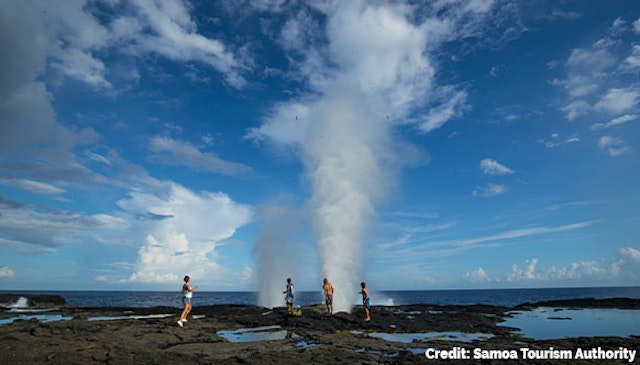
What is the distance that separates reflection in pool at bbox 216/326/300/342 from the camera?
17.4 meters

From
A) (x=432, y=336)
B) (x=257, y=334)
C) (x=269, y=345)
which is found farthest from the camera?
(x=432, y=336)

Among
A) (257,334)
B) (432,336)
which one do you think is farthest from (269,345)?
(432,336)

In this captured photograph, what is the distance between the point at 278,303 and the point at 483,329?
28421 mm

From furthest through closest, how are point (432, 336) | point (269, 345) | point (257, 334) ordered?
point (432, 336) → point (257, 334) → point (269, 345)

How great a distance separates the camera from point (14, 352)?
12.0m

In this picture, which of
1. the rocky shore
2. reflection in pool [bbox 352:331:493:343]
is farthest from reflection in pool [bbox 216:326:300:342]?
reflection in pool [bbox 352:331:493:343]

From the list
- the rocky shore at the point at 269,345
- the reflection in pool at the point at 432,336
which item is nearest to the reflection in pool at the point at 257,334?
the rocky shore at the point at 269,345

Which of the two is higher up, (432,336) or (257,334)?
(257,334)

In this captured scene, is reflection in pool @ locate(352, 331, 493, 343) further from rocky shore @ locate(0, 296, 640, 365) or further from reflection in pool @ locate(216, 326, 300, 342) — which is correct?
reflection in pool @ locate(216, 326, 300, 342)

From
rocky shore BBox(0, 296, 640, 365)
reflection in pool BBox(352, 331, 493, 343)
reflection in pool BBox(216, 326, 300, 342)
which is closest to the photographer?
rocky shore BBox(0, 296, 640, 365)

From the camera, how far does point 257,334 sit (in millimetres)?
18984

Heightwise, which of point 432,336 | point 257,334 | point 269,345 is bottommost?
point 432,336

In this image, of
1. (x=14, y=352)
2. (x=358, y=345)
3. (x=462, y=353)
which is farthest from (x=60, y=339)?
(x=462, y=353)

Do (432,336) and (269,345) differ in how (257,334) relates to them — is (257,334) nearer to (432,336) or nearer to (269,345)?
(269,345)
